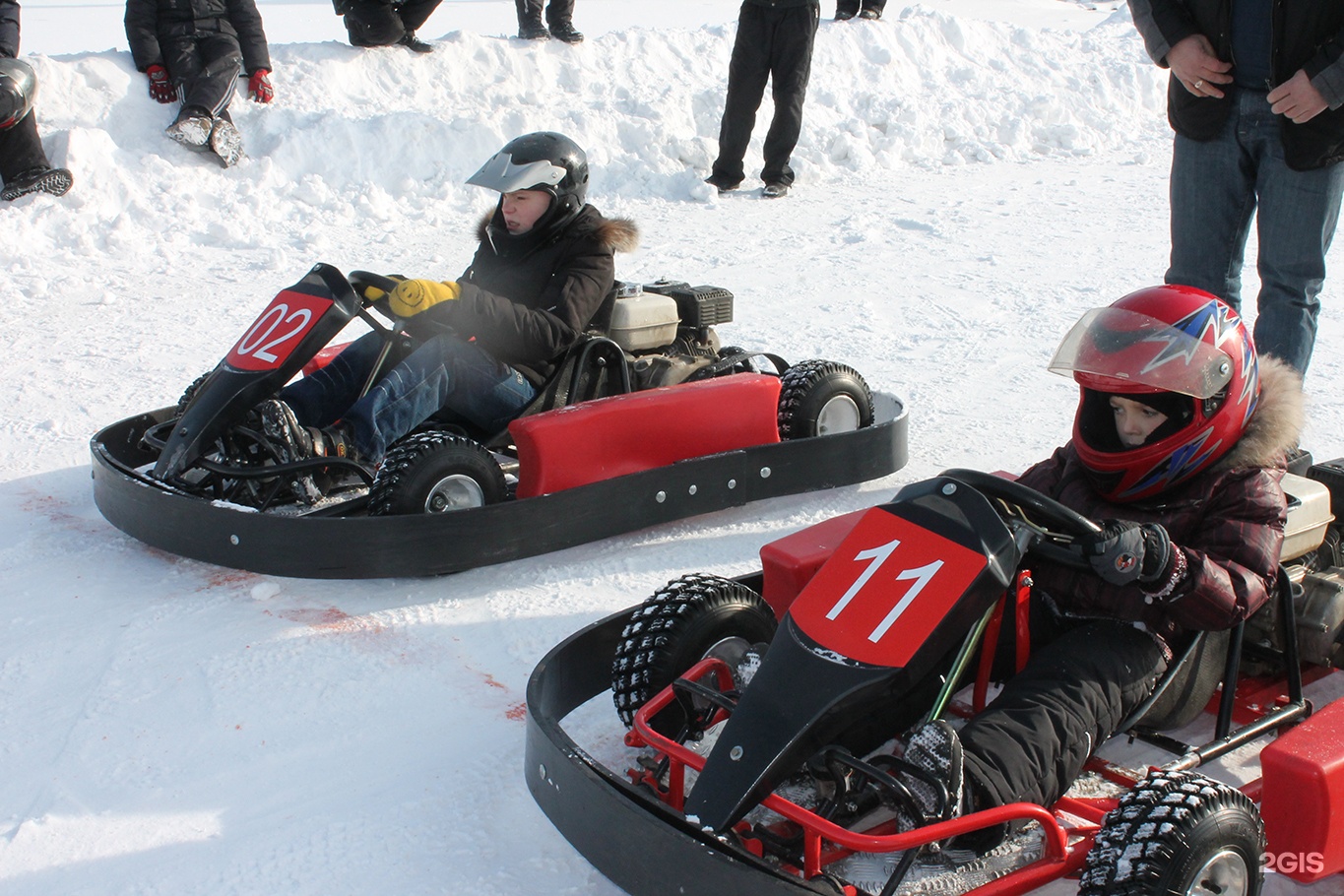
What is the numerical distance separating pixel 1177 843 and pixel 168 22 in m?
7.07

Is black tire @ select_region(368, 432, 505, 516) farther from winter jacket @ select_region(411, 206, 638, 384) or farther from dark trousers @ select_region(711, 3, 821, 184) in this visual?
dark trousers @ select_region(711, 3, 821, 184)

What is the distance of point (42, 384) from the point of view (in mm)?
4723

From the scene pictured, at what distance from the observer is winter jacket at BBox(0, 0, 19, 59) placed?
6617 millimetres

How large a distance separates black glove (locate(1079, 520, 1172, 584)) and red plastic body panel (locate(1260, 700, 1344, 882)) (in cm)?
34

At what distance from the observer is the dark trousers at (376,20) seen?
827 cm

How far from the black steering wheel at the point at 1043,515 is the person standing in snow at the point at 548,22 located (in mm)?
7459

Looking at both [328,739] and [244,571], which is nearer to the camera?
[328,739]

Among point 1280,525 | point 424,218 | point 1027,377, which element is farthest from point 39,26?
→ point 1280,525

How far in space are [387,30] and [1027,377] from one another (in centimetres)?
525

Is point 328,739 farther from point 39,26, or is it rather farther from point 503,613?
point 39,26

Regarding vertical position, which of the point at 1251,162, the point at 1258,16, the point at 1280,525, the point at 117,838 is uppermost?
the point at 1258,16

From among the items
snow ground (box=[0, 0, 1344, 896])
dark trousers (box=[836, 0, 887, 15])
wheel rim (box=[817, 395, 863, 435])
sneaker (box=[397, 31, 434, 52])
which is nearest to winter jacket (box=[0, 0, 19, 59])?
snow ground (box=[0, 0, 1344, 896])

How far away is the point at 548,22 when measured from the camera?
9.00 metres

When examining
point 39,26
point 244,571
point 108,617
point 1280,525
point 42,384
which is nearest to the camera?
point 1280,525
